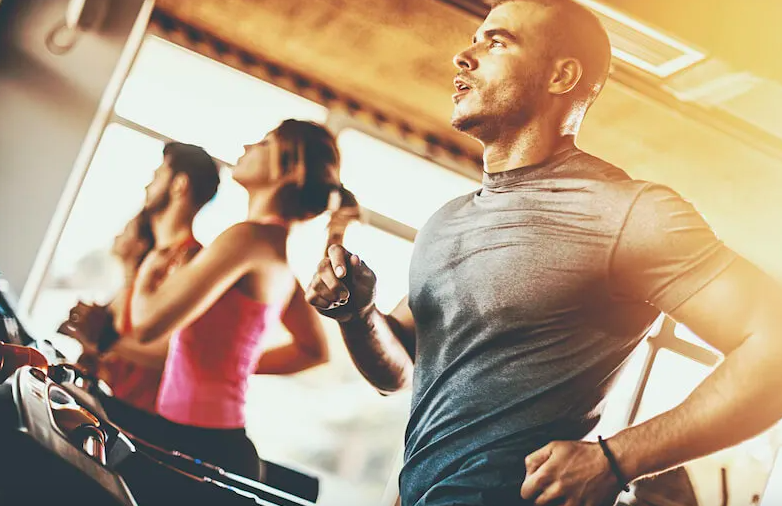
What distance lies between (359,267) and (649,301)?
649 millimetres

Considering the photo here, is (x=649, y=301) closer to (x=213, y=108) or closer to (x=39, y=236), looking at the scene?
(x=213, y=108)

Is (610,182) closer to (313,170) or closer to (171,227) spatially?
(313,170)

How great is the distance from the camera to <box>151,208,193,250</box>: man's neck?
2.24 m

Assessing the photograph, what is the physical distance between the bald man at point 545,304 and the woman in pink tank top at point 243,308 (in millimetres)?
472

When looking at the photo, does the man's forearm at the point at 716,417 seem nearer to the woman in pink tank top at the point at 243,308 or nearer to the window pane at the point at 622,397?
the window pane at the point at 622,397

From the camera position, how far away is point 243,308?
2.21m

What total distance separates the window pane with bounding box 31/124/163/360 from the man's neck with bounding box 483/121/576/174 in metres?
1.13

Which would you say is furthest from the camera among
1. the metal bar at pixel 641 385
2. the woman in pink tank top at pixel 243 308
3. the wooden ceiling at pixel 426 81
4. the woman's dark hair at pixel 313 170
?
the woman's dark hair at pixel 313 170

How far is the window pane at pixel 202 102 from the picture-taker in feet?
7.48

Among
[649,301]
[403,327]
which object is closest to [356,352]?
[403,327]

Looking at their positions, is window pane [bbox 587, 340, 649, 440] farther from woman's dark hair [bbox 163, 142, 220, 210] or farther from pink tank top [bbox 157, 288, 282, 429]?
woman's dark hair [bbox 163, 142, 220, 210]

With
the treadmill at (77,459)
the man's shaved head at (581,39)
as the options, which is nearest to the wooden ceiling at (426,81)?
the man's shaved head at (581,39)

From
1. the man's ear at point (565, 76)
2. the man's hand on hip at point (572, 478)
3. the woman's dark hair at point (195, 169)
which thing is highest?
the man's ear at point (565, 76)

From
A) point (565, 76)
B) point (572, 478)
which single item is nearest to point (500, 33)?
point (565, 76)
